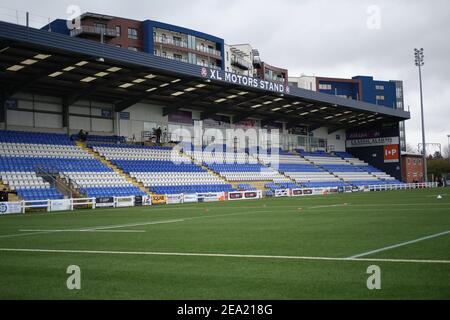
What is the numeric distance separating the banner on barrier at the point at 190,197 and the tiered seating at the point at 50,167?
12.0 feet

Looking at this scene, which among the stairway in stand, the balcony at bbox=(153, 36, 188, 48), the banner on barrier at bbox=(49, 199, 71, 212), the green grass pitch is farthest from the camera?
Result: the balcony at bbox=(153, 36, 188, 48)

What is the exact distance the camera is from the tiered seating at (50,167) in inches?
1323

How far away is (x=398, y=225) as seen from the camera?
14.1 meters

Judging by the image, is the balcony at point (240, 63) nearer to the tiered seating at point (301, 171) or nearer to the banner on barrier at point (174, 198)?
the tiered seating at point (301, 171)

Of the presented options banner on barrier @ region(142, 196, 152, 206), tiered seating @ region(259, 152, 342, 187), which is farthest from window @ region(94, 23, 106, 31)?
banner on barrier @ region(142, 196, 152, 206)

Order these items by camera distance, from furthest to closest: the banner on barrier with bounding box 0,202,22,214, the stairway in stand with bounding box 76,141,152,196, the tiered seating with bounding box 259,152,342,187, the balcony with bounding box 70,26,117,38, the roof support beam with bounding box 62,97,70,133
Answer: the balcony with bounding box 70,26,117,38 < the tiered seating with bounding box 259,152,342,187 < the roof support beam with bounding box 62,97,70,133 < the stairway in stand with bounding box 76,141,152,196 < the banner on barrier with bounding box 0,202,22,214

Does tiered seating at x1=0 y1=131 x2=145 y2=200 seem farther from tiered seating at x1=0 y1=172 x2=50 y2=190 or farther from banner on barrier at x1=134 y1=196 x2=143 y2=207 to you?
banner on barrier at x1=134 y1=196 x2=143 y2=207

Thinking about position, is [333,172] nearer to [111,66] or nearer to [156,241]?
[111,66]

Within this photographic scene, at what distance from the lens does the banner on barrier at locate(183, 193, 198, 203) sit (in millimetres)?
40562

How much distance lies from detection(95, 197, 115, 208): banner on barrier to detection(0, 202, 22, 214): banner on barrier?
5.69m

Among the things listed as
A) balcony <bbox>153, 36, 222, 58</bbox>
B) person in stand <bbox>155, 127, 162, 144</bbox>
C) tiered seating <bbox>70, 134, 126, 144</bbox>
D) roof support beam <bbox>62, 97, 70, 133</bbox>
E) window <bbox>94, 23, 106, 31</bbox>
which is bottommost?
tiered seating <bbox>70, 134, 126, 144</bbox>

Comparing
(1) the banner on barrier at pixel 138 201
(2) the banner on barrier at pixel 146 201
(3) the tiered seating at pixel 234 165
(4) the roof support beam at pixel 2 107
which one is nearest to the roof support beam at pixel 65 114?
(4) the roof support beam at pixel 2 107
